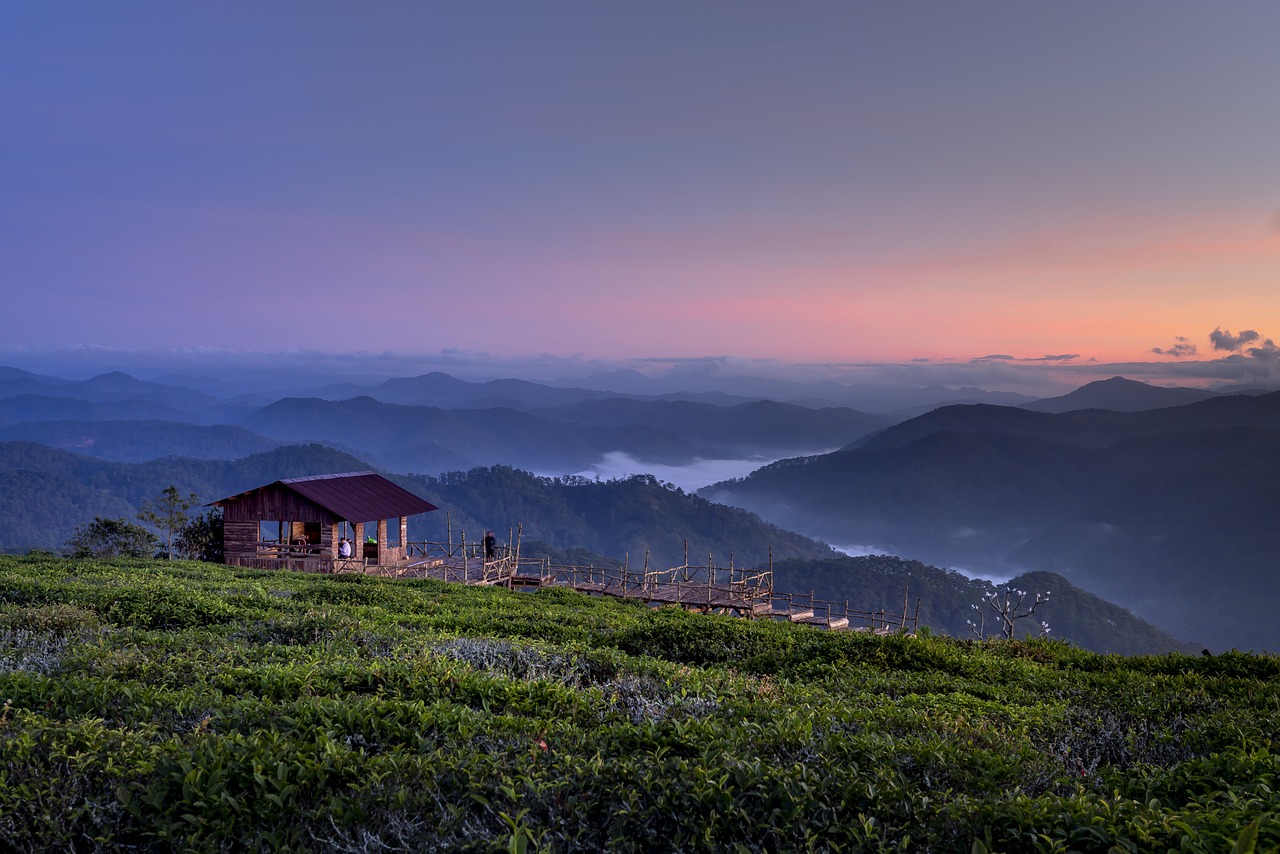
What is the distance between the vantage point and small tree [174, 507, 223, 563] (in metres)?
38.3

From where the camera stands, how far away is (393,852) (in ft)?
13.0

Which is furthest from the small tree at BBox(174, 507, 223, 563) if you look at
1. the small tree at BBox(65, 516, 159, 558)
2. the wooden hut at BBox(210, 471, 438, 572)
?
the wooden hut at BBox(210, 471, 438, 572)

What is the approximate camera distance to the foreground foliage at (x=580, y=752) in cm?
421

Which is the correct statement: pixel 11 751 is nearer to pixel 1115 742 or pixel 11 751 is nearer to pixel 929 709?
pixel 929 709

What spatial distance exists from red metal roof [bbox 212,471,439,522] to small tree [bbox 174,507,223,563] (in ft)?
12.1

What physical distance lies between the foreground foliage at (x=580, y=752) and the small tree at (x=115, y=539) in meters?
34.5

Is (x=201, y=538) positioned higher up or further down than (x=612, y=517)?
higher up

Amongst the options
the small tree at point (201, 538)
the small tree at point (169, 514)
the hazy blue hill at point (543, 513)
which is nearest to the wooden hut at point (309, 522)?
the small tree at point (201, 538)

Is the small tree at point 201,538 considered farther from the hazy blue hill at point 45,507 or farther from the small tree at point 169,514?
the hazy blue hill at point 45,507

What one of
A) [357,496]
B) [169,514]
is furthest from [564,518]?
[357,496]

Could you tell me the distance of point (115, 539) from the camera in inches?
1559

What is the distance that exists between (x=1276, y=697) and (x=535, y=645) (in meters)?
8.58

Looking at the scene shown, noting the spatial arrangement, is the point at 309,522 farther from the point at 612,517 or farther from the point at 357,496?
the point at 612,517

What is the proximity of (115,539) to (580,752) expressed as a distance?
144 feet
